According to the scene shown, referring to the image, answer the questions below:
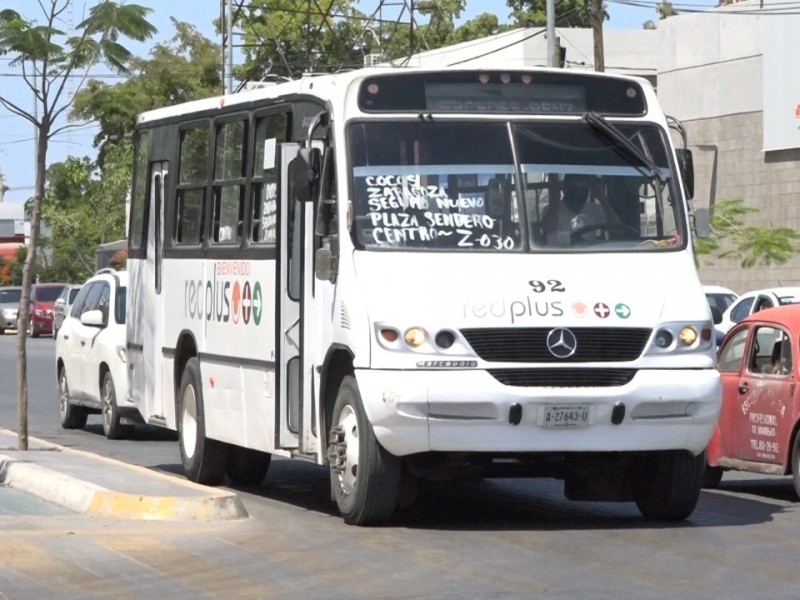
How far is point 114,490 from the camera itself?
11.8 m

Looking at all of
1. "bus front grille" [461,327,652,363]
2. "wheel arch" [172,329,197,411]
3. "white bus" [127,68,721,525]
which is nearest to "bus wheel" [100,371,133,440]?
"wheel arch" [172,329,197,411]

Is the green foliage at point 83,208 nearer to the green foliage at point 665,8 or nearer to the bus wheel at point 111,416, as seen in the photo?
the green foliage at point 665,8

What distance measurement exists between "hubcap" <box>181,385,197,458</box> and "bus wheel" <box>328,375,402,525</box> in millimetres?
3013

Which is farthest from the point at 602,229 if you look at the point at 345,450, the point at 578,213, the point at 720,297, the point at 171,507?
the point at 720,297

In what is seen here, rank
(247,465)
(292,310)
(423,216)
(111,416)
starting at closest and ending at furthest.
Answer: (423,216) < (292,310) < (247,465) < (111,416)

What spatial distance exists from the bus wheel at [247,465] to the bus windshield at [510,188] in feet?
11.6

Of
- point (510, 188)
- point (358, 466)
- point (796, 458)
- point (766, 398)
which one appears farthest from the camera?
point (766, 398)

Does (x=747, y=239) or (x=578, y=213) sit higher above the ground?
(x=747, y=239)

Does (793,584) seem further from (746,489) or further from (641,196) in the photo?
(746,489)

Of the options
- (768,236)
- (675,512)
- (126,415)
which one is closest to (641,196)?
(675,512)

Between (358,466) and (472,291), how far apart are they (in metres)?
1.26

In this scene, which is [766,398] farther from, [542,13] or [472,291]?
[542,13]

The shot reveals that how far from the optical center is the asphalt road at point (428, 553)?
8.77m

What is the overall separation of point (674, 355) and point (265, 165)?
3.52 m
